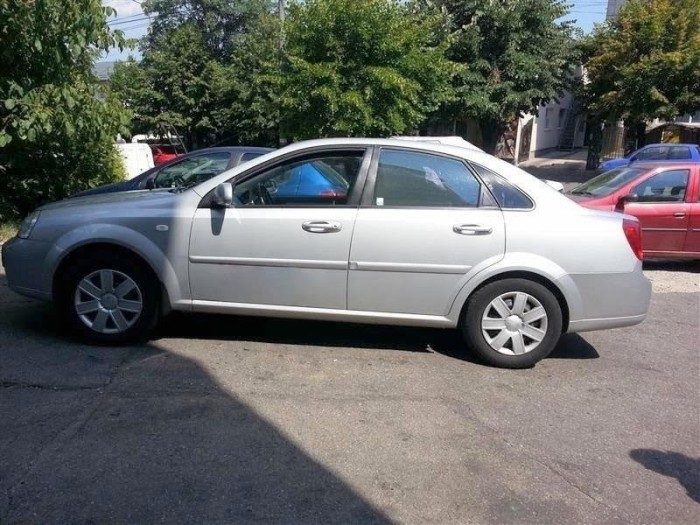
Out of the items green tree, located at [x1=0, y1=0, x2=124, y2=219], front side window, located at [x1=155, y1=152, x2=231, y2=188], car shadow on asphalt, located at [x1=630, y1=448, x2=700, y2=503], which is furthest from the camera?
front side window, located at [x1=155, y1=152, x2=231, y2=188]

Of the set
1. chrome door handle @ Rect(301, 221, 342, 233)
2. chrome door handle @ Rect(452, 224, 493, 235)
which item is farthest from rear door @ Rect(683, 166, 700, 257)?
chrome door handle @ Rect(301, 221, 342, 233)

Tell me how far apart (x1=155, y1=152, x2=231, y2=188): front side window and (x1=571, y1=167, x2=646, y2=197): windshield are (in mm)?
5090

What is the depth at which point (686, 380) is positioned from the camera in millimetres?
5078

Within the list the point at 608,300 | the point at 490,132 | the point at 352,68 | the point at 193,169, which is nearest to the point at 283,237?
the point at 608,300

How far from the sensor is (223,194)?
15.9 ft

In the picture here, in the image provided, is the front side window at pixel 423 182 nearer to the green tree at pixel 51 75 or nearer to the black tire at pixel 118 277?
the black tire at pixel 118 277

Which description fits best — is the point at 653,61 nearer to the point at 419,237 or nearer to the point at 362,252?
the point at 419,237

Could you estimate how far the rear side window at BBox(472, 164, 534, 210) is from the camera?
4.95 meters

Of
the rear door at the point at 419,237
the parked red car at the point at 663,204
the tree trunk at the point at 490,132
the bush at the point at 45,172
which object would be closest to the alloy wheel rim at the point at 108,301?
the rear door at the point at 419,237

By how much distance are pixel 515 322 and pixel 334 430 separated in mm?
1722

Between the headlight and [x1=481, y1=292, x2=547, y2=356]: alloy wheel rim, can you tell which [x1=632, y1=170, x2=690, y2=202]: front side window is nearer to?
[x1=481, y1=292, x2=547, y2=356]: alloy wheel rim

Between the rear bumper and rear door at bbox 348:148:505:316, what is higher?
rear door at bbox 348:148:505:316

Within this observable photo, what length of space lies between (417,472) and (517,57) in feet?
60.4

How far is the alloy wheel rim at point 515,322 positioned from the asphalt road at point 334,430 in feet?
0.78
